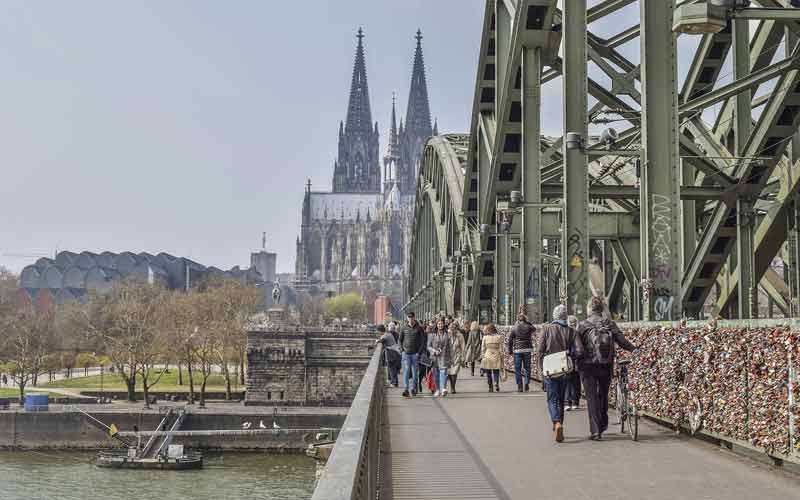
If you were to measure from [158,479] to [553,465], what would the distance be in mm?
46317

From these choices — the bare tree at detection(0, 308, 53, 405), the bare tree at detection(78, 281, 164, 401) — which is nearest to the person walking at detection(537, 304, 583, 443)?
the bare tree at detection(78, 281, 164, 401)

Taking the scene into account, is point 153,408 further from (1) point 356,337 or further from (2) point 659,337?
(2) point 659,337

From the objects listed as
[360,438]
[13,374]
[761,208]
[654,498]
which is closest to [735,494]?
[654,498]

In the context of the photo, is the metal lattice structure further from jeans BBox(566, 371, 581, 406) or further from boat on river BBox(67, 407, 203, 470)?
boat on river BBox(67, 407, 203, 470)

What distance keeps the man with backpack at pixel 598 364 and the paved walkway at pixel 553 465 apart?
29 centimetres

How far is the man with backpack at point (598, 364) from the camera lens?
12242 mm

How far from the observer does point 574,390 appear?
16.8 metres

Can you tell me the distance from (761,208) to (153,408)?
55.2 meters

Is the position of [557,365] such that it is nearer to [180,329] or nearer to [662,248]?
[662,248]

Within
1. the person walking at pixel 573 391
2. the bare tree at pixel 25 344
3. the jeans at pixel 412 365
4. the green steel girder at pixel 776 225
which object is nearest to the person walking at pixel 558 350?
the person walking at pixel 573 391

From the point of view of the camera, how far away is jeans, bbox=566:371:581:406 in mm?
16391

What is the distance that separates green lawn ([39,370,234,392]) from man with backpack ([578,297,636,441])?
82.7 m

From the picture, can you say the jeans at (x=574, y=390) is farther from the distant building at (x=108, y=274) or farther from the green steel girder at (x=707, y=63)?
the distant building at (x=108, y=274)


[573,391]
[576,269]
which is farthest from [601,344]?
[576,269]
